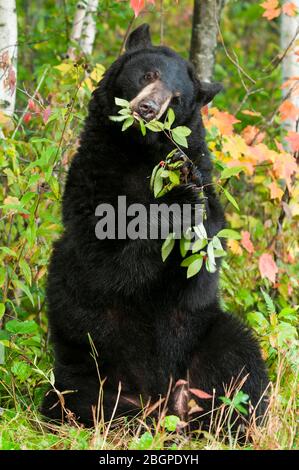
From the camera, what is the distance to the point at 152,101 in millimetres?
4516

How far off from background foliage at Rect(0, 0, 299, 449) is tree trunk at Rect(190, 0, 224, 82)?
1.81 ft

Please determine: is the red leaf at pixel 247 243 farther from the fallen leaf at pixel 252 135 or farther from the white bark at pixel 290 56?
the white bark at pixel 290 56

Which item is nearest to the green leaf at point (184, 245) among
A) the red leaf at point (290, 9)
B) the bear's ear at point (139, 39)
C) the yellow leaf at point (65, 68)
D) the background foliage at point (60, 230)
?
the background foliage at point (60, 230)

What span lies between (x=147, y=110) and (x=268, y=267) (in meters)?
1.83

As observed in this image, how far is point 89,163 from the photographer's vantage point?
4.61 m

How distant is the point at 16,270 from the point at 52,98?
1188 mm

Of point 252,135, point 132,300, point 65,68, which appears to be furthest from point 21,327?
point 252,135

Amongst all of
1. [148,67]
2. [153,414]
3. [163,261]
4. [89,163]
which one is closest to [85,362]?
[153,414]

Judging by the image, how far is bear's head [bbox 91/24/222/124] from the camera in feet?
15.4

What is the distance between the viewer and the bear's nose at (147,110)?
439cm

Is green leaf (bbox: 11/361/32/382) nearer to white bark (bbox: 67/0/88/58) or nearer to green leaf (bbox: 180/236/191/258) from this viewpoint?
green leaf (bbox: 180/236/191/258)

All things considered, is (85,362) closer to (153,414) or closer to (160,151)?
(153,414)

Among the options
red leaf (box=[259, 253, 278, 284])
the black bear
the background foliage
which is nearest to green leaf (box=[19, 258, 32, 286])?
the background foliage

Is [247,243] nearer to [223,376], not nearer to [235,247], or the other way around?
[235,247]
